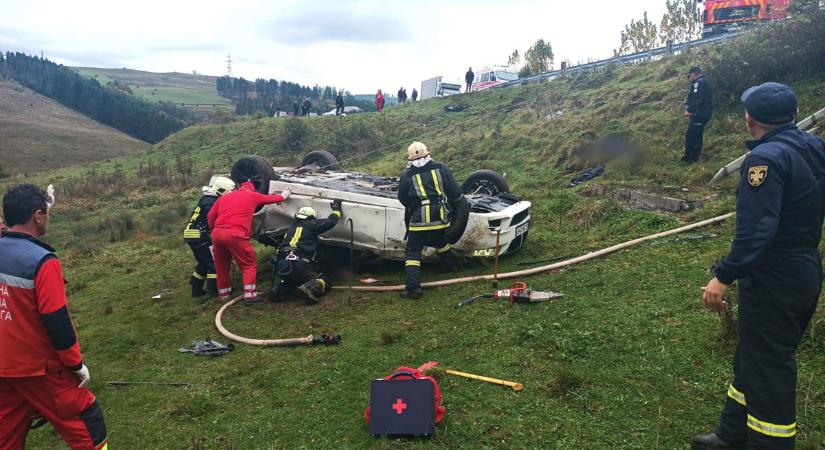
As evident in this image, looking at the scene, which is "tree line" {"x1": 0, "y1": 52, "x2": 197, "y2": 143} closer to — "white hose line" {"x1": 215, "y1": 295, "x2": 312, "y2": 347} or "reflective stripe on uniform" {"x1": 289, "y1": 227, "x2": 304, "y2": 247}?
"reflective stripe on uniform" {"x1": 289, "y1": 227, "x2": 304, "y2": 247}

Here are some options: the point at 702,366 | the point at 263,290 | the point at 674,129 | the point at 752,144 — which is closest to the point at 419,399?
the point at 702,366

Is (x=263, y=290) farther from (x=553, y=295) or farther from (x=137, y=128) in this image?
(x=137, y=128)

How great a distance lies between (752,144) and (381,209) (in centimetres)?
445

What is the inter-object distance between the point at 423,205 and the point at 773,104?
3756mm

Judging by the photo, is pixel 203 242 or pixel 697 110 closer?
pixel 203 242

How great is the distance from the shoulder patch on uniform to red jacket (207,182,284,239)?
5347mm

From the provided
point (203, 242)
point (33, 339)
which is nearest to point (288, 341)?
point (33, 339)

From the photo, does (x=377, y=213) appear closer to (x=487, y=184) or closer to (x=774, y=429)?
(x=487, y=184)

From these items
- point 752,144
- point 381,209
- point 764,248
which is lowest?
point 381,209

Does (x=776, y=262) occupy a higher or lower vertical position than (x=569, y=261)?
higher

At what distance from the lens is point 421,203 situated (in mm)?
5844

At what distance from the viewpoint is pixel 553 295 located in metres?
5.01

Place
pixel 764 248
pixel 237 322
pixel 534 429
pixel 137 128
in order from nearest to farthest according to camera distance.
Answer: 1. pixel 764 248
2. pixel 534 429
3. pixel 237 322
4. pixel 137 128

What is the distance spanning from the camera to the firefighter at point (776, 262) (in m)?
2.29
